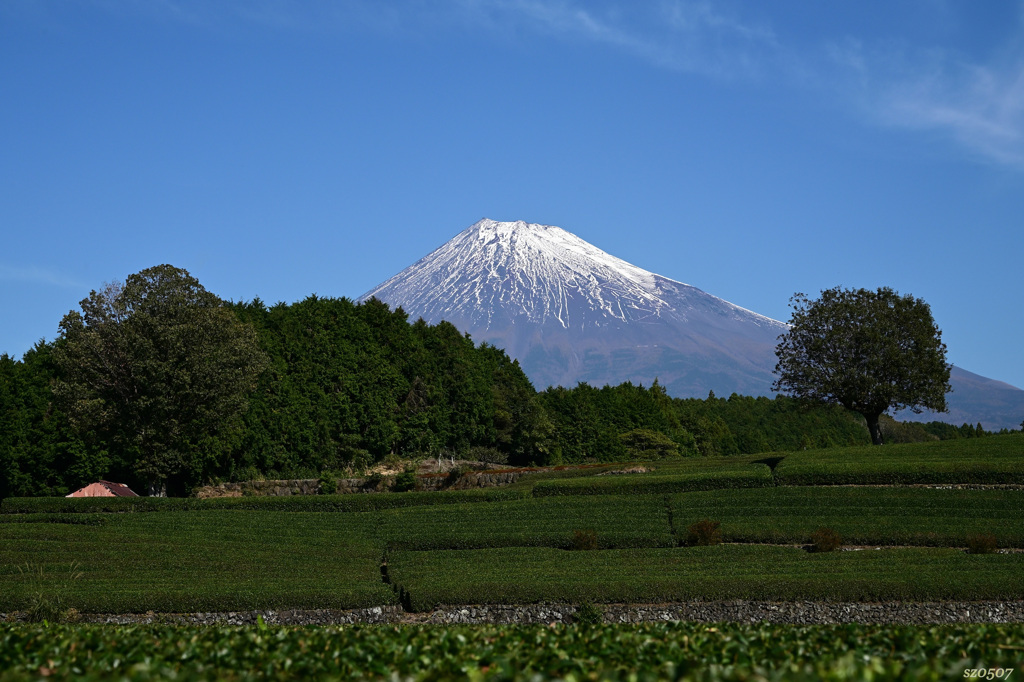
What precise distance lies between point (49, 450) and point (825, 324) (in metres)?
46.1

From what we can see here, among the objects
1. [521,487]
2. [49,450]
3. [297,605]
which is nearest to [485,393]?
[521,487]

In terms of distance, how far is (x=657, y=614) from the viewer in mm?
18453

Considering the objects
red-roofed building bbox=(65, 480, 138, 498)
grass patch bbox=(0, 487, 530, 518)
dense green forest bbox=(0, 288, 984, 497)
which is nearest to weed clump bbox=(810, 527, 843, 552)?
grass patch bbox=(0, 487, 530, 518)

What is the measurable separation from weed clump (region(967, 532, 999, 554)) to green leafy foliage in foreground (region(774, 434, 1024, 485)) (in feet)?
26.6

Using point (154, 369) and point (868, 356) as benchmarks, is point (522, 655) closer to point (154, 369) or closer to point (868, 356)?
point (154, 369)

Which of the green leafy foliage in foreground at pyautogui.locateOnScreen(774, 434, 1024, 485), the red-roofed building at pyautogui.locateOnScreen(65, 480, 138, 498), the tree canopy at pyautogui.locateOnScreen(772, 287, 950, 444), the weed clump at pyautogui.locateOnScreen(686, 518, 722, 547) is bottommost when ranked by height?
the red-roofed building at pyautogui.locateOnScreen(65, 480, 138, 498)

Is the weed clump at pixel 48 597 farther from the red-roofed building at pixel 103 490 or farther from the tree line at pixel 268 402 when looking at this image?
the red-roofed building at pixel 103 490

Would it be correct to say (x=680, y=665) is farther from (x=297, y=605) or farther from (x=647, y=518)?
(x=647, y=518)

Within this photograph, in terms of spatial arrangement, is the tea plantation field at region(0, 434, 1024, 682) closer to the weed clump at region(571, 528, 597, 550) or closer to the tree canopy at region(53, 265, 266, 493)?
the weed clump at region(571, 528, 597, 550)

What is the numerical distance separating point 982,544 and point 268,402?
38.2m

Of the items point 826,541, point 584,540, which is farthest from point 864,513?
point 584,540

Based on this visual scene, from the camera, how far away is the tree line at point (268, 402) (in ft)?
127

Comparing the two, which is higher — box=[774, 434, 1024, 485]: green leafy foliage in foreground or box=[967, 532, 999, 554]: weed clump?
box=[774, 434, 1024, 485]: green leafy foliage in foreground

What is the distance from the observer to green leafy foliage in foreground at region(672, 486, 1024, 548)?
2575 centimetres
